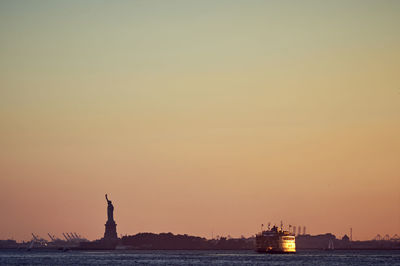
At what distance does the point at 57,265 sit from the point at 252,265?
3999 cm

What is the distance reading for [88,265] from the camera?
172875 mm

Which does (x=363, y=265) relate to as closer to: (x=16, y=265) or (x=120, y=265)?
(x=120, y=265)

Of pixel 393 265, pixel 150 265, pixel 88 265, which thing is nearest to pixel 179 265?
pixel 150 265

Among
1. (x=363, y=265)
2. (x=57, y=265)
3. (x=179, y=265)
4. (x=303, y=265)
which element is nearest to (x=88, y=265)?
(x=57, y=265)

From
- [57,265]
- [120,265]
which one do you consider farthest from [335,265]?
[57,265]

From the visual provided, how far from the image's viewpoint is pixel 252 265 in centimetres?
17600

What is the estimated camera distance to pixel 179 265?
17262cm

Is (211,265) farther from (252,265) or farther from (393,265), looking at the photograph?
→ (393,265)

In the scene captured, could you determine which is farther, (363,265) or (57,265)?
(363,265)

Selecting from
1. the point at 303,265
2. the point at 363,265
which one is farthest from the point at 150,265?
the point at 363,265

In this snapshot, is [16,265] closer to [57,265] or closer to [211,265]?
[57,265]

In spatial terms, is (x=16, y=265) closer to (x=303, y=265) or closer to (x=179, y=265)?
(x=179, y=265)

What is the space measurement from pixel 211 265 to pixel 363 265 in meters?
33.7

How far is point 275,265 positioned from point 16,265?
52993 mm
